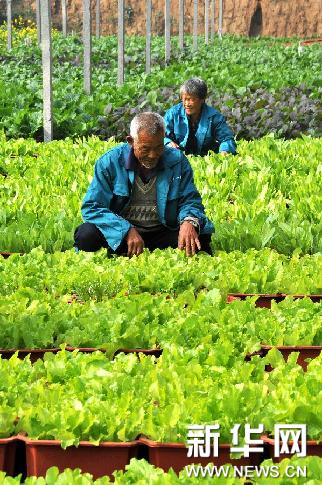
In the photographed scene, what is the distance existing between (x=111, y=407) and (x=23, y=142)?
38.6ft

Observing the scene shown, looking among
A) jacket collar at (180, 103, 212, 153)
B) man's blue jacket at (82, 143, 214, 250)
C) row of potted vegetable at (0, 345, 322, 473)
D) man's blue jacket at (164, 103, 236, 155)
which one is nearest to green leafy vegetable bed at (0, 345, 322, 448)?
row of potted vegetable at (0, 345, 322, 473)

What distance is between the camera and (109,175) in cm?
800

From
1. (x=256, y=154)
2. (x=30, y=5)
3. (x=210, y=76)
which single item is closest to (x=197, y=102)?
(x=256, y=154)

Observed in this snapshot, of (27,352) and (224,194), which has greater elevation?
(27,352)

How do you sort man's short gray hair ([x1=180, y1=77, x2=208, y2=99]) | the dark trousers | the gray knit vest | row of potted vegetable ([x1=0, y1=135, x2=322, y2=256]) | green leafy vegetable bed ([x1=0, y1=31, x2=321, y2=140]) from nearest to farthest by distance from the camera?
the gray knit vest < the dark trousers < row of potted vegetable ([x1=0, y1=135, x2=322, y2=256]) < man's short gray hair ([x1=180, y1=77, x2=208, y2=99]) < green leafy vegetable bed ([x1=0, y1=31, x2=321, y2=140])

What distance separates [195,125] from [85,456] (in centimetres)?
782

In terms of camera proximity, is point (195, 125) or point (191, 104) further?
point (195, 125)

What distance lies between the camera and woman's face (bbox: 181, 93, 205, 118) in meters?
11.1

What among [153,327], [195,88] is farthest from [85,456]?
[195,88]

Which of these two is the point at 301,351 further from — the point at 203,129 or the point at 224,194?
the point at 203,129

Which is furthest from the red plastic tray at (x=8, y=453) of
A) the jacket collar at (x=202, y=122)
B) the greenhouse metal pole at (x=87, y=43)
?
the greenhouse metal pole at (x=87, y=43)

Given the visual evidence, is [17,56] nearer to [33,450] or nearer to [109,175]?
[109,175]

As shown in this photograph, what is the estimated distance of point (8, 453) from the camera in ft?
14.2

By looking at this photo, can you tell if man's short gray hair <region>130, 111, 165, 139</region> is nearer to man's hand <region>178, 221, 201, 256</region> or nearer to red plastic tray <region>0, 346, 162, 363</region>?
man's hand <region>178, 221, 201, 256</region>
